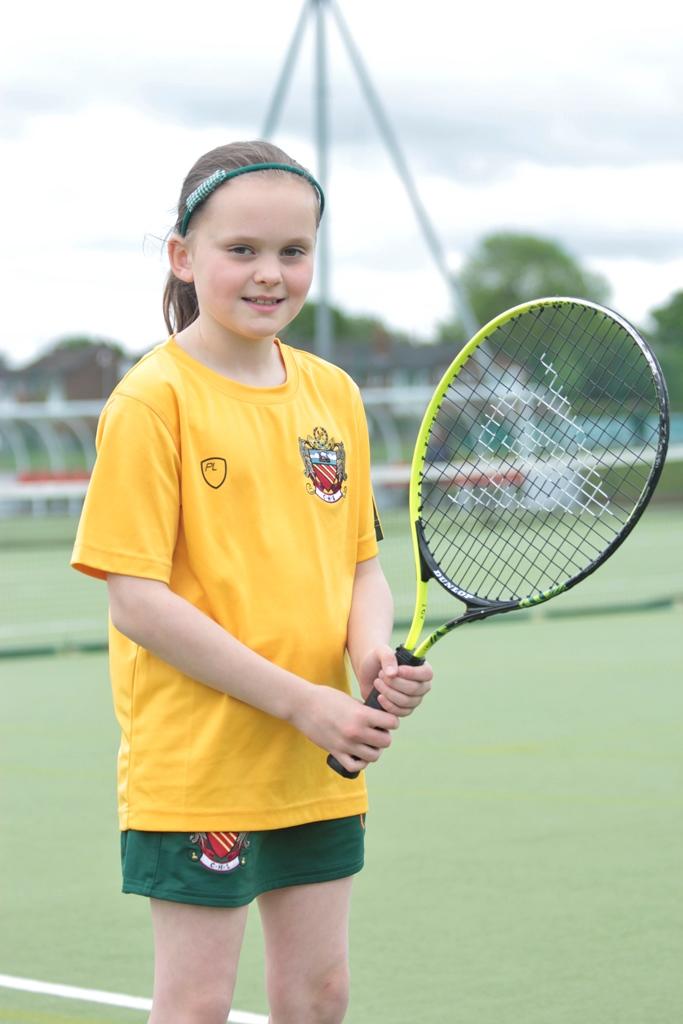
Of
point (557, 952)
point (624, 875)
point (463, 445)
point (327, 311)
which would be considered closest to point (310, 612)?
point (463, 445)

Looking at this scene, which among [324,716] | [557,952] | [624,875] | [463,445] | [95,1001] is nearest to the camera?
[324,716]

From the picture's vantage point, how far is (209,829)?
2.52m

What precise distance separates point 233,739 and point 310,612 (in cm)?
22

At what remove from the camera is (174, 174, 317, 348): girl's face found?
2555 mm

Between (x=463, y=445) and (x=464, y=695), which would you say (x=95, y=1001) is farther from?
(x=464, y=695)

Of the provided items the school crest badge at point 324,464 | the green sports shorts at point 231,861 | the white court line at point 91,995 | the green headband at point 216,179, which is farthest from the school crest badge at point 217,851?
the white court line at point 91,995

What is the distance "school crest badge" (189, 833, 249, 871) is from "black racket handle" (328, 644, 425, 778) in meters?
0.19

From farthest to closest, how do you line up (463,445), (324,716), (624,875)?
(624,875) → (463,445) → (324,716)

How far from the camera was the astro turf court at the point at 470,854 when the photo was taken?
12.8 ft

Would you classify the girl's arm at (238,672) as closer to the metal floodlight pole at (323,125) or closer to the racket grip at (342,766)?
the racket grip at (342,766)

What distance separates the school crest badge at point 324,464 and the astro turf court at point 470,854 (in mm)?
1518

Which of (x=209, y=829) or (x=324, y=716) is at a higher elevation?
(x=324, y=716)

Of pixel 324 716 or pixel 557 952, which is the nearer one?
pixel 324 716

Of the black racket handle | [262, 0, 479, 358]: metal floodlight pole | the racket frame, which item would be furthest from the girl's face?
[262, 0, 479, 358]: metal floodlight pole
